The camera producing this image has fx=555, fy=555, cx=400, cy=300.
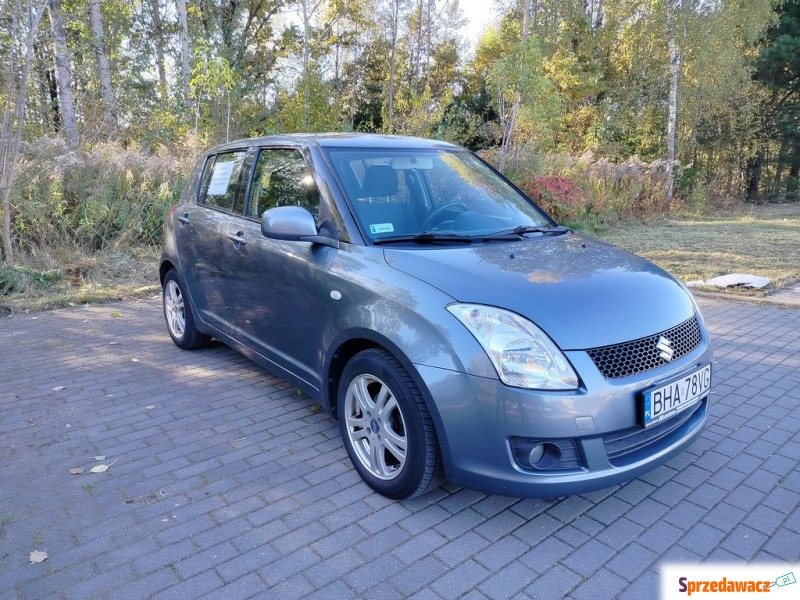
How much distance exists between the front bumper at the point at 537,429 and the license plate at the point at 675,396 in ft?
0.16

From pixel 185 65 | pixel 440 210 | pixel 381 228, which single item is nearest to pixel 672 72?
pixel 185 65

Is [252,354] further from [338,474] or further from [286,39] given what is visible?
[286,39]

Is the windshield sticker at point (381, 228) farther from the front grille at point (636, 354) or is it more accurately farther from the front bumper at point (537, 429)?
the front grille at point (636, 354)

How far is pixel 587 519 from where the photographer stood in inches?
105

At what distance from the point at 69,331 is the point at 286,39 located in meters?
24.3

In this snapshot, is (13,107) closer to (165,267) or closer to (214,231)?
(165,267)

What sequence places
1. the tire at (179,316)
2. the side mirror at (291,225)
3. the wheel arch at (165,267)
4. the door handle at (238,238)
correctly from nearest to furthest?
the side mirror at (291,225), the door handle at (238,238), the tire at (179,316), the wheel arch at (165,267)

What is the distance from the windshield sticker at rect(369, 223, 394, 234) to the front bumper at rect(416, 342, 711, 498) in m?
0.95

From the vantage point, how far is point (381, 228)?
10.1 ft

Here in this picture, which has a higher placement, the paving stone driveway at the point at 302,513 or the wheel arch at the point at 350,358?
the wheel arch at the point at 350,358

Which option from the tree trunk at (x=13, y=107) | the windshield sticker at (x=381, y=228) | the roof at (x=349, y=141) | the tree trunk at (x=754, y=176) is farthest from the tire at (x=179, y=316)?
the tree trunk at (x=754, y=176)

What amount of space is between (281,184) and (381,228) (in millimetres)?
979

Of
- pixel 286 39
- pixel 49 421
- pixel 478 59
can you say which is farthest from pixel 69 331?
pixel 478 59

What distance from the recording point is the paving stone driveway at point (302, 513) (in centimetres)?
229
